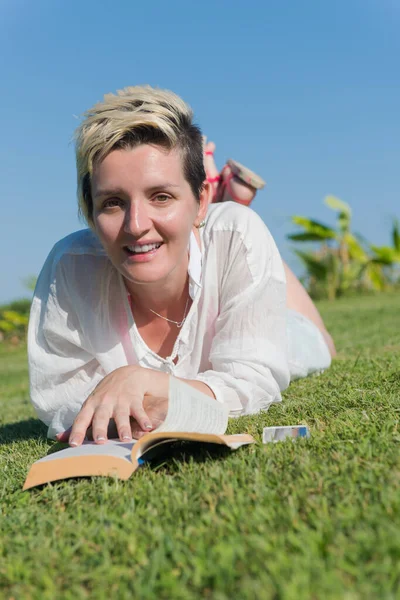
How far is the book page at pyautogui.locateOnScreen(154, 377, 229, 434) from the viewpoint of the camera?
85.2 inches

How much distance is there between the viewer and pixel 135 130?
9.18 ft

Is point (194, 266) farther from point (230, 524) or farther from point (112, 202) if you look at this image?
point (230, 524)

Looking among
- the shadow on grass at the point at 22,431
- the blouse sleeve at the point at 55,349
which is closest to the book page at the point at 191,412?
the blouse sleeve at the point at 55,349

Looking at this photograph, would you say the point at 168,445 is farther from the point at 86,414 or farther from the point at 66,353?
the point at 66,353

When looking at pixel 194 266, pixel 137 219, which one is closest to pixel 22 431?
pixel 194 266

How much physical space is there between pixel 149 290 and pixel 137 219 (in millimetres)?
647

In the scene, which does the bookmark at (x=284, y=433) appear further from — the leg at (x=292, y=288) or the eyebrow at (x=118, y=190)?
the leg at (x=292, y=288)

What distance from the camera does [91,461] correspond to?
2146 millimetres

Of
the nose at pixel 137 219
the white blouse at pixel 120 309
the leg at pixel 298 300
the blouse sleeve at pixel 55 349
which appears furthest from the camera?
the leg at pixel 298 300

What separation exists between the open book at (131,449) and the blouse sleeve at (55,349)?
41.5 inches

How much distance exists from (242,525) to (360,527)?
0.91 ft

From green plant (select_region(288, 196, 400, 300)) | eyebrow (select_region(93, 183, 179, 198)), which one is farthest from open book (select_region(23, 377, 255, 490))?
green plant (select_region(288, 196, 400, 300))

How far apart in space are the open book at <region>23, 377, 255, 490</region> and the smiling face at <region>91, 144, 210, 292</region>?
80cm

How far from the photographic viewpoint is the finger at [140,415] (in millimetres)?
2404
